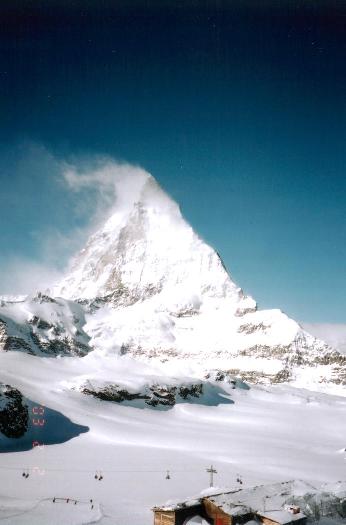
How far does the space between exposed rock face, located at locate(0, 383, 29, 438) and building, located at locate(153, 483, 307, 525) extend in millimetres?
31526

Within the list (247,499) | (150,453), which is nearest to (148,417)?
(150,453)

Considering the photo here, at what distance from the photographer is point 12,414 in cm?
5419

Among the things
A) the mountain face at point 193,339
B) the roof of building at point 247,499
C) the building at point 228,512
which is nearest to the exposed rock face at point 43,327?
the mountain face at point 193,339

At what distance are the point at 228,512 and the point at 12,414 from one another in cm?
3698

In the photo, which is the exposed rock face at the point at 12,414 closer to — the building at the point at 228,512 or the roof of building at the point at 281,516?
the building at the point at 228,512

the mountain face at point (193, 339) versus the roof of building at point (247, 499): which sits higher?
the mountain face at point (193, 339)

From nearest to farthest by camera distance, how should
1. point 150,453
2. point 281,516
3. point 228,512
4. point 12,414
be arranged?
point 228,512 < point 281,516 < point 150,453 < point 12,414

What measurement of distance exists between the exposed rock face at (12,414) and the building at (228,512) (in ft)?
103

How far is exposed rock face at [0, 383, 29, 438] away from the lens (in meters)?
51.9

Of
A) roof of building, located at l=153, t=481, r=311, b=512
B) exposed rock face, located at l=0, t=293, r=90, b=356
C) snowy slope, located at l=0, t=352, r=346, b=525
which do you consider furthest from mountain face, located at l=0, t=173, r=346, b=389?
roof of building, located at l=153, t=481, r=311, b=512

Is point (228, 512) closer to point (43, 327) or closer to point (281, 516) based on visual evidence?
point (281, 516)

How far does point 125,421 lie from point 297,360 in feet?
322

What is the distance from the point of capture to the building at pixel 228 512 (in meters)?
25.5

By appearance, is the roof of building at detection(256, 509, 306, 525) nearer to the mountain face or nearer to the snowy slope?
the snowy slope
